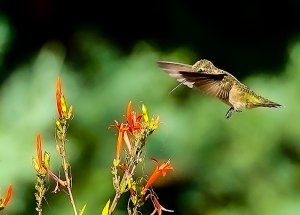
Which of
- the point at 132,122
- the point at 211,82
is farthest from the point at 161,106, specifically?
the point at 132,122

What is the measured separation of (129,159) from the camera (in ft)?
4.62

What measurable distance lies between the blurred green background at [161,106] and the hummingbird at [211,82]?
208cm


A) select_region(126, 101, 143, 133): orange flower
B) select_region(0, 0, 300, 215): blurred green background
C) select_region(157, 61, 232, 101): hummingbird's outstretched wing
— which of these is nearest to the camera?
select_region(126, 101, 143, 133): orange flower

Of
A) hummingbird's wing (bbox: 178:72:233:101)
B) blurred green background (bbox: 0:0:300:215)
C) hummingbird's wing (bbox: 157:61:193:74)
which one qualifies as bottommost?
blurred green background (bbox: 0:0:300:215)

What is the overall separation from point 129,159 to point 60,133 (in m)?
0.13

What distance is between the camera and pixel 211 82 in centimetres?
179

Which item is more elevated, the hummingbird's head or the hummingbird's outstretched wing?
the hummingbird's head

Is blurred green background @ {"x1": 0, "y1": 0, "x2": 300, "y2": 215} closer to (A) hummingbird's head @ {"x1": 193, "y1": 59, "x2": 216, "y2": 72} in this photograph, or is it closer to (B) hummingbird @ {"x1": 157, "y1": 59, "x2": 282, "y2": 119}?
(B) hummingbird @ {"x1": 157, "y1": 59, "x2": 282, "y2": 119}

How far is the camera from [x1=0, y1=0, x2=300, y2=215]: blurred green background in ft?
13.6

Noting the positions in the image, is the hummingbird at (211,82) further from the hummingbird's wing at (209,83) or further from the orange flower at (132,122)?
the orange flower at (132,122)

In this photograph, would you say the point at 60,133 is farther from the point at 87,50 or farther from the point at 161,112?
the point at 87,50

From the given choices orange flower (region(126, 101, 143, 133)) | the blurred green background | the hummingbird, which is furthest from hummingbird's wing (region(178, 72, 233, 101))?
the blurred green background

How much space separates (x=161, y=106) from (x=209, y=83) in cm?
250

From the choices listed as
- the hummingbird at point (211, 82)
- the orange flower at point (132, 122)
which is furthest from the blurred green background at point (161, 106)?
the orange flower at point (132, 122)
